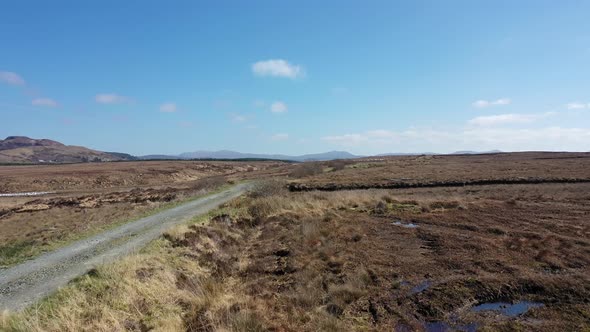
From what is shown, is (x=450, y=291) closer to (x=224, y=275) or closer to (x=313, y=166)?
(x=224, y=275)

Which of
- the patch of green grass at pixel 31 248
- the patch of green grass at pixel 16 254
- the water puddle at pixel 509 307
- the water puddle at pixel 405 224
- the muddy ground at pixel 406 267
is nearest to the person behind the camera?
the muddy ground at pixel 406 267

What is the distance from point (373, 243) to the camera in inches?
661

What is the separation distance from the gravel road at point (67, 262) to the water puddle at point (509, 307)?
37.2ft

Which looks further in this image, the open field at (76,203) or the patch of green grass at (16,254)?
the open field at (76,203)

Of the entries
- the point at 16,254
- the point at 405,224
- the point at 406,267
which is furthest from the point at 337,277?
the point at 16,254

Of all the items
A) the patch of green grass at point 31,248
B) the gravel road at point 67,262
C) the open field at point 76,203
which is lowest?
the open field at point 76,203

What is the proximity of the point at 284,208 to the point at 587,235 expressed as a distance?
1661 cm

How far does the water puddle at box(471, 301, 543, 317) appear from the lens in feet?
31.2

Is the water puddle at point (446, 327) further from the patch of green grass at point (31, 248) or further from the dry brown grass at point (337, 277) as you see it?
the patch of green grass at point (31, 248)

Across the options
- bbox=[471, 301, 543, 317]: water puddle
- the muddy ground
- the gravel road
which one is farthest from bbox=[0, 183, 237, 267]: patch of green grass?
bbox=[471, 301, 543, 317]: water puddle

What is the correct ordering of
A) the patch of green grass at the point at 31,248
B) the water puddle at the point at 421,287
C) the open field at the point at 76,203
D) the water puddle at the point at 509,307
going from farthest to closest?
1. the open field at the point at 76,203
2. the patch of green grass at the point at 31,248
3. the water puddle at the point at 421,287
4. the water puddle at the point at 509,307

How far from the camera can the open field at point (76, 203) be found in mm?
17609

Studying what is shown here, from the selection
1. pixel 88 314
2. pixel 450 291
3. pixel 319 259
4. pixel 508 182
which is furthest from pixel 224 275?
pixel 508 182

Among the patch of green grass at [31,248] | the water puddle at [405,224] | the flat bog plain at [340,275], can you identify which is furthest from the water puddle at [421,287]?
the patch of green grass at [31,248]
